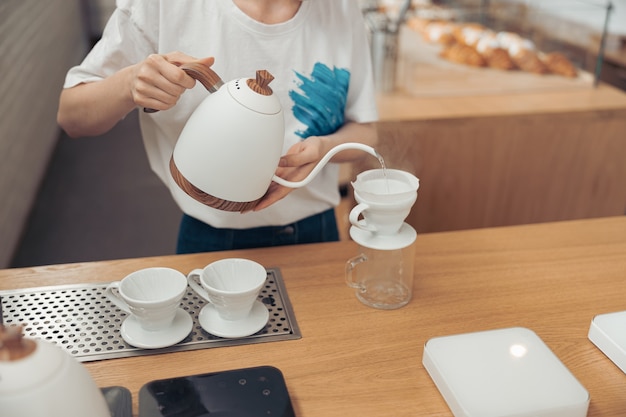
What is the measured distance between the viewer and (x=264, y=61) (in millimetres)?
1153

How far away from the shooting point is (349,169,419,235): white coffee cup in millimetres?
942

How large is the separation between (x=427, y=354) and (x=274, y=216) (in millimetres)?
465

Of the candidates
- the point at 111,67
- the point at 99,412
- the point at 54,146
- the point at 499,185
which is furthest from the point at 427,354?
the point at 54,146

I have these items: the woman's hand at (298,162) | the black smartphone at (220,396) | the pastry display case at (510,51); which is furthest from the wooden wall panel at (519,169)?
the black smartphone at (220,396)

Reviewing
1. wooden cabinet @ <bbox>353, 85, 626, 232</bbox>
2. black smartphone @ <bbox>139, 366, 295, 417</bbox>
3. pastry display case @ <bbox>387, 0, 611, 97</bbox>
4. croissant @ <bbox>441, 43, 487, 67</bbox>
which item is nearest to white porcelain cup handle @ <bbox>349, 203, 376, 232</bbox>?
black smartphone @ <bbox>139, 366, 295, 417</bbox>

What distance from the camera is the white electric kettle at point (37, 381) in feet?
1.97

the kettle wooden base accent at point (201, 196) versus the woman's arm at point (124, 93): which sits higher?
the woman's arm at point (124, 93)

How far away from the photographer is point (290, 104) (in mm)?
1180

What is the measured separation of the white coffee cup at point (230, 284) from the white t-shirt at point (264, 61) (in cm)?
25

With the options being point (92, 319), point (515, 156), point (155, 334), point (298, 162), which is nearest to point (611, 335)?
point (298, 162)

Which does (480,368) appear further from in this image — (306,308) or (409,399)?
(306,308)

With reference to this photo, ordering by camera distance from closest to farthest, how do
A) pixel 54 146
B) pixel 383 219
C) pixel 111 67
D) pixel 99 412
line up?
pixel 99 412
pixel 383 219
pixel 111 67
pixel 54 146

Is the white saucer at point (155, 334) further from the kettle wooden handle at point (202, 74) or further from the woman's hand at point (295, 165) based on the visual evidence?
the kettle wooden handle at point (202, 74)

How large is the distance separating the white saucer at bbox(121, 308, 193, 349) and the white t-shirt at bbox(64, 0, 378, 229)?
1.00 feet
